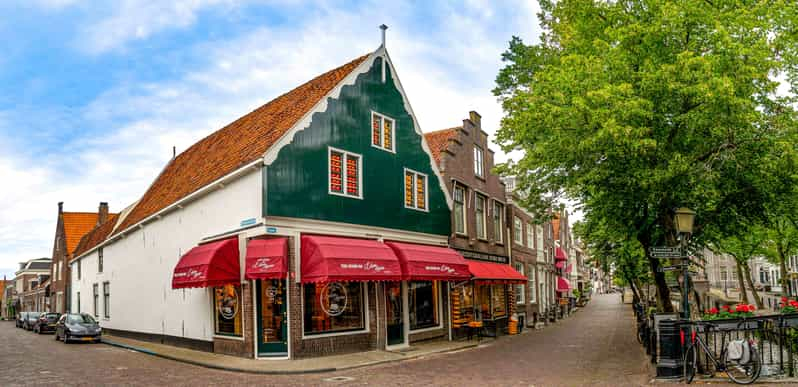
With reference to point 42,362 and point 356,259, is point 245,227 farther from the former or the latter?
point 42,362

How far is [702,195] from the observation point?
15969 mm

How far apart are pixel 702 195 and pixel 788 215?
13.2 feet

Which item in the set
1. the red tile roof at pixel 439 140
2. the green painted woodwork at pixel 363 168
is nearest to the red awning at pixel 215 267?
the green painted woodwork at pixel 363 168

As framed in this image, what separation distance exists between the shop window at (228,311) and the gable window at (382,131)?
22.4ft

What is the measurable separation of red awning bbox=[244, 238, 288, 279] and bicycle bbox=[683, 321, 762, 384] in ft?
33.7

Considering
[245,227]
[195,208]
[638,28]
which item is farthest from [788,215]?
[195,208]

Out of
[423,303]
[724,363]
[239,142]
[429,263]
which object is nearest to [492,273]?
[423,303]

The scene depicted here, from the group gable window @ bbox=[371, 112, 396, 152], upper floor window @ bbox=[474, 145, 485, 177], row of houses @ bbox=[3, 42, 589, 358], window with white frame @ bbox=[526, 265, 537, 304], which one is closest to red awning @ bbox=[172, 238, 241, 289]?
row of houses @ bbox=[3, 42, 589, 358]

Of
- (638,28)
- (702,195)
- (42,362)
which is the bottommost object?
(42,362)

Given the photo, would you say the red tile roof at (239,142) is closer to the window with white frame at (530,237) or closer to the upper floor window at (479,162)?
the upper floor window at (479,162)

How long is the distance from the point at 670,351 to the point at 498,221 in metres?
19.3

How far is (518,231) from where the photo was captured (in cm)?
3653

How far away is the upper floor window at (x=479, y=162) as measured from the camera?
98.9 feet

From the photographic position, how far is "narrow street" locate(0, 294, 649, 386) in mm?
14445
